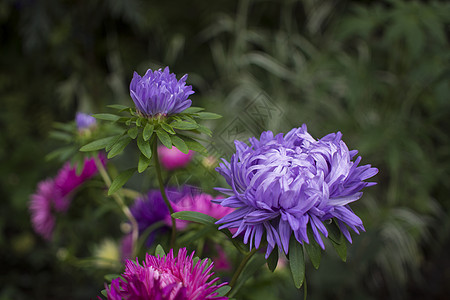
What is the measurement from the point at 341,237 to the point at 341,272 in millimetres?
950

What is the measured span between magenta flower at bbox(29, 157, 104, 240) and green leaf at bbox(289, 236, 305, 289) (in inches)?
12.6

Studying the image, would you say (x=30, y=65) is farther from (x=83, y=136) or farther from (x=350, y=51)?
(x=350, y=51)

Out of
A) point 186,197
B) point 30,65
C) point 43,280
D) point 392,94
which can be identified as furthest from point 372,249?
point 30,65

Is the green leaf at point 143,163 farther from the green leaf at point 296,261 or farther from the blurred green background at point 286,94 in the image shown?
the blurred green background at point 286,94

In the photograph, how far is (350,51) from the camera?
2043 mm

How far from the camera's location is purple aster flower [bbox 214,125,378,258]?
0.98ft

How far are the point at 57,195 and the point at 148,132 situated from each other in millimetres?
321

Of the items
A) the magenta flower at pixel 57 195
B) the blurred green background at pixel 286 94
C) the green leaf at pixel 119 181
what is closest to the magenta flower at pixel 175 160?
the magenta flower at pixel 57 195

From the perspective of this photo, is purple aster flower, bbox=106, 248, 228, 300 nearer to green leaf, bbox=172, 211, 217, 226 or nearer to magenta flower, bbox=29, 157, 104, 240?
green leaf, bbox=172, 211, 217, 226

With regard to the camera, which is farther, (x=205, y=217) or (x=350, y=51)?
(x=350, y=51)

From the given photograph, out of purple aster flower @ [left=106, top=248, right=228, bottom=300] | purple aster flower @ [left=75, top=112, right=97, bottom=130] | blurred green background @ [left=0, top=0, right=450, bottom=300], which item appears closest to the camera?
purple aster flower @ [left=106, top=248, right=228, bottom=300]

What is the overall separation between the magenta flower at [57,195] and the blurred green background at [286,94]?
0.61 meters

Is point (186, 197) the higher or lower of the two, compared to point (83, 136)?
lower

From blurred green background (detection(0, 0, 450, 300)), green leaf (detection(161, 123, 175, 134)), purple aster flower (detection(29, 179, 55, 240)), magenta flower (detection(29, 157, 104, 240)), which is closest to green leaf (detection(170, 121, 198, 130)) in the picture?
green leaf (detection(161, 123, 175, 134))
